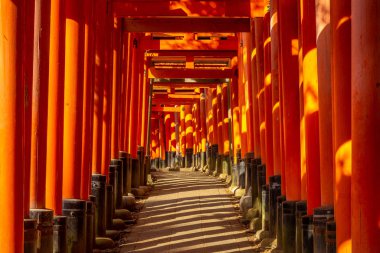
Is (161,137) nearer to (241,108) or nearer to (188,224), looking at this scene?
(241,108)

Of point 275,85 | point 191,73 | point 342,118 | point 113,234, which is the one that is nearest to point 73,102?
point 113,234

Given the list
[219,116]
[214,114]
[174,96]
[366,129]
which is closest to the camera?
[366,129]

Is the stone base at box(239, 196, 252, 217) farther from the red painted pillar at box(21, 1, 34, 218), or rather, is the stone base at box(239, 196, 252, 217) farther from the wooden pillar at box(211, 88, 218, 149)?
the wooden pillar at box(211, 88, 218, 149)

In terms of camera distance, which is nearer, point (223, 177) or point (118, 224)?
point (118, 224)

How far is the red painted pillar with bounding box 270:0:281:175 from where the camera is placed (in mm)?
9555

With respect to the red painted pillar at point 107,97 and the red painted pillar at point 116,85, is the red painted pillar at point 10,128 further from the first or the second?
the red painted pillar at point 116,85

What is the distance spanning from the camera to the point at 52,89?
24.1 ft

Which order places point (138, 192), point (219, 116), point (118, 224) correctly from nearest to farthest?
point (118, 224)
point (138, 192)
point (219, 116)

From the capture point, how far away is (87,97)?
30.6 feet

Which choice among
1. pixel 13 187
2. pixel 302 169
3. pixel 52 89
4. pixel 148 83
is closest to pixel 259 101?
pixel 302 169

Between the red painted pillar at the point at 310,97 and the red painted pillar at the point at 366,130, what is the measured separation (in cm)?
235

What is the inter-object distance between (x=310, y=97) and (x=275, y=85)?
2987 mm

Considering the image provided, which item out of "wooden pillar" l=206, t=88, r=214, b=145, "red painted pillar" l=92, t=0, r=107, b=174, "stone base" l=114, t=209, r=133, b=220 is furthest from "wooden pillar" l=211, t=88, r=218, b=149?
"red painted pillar" l=92, t=0, r=107, b=174

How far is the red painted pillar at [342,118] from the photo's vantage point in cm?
509
